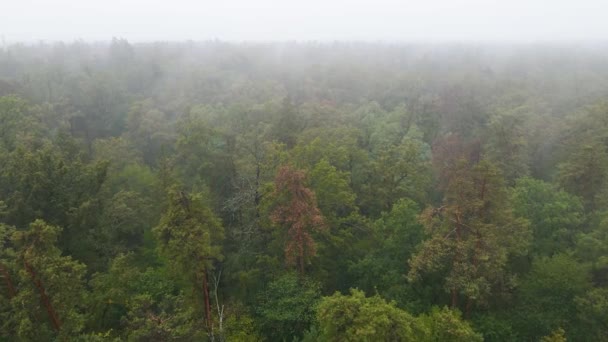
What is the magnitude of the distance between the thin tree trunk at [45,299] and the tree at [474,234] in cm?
1559

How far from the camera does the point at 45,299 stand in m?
15.9

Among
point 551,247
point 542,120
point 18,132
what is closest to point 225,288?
point 551,247

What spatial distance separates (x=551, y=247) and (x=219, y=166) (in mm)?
24680

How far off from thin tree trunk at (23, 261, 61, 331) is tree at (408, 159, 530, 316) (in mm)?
15593

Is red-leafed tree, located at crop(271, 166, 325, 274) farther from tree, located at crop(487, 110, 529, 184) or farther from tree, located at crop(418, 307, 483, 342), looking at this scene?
tree, located at crop(487, 110, 529, 184)

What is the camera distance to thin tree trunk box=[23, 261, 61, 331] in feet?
49.6

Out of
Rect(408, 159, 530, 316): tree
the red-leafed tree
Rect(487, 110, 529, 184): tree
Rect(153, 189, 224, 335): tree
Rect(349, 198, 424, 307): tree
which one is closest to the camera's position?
Rect(153, 189, 224, 335): tree

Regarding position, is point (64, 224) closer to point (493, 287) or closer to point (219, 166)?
point (219, 166)

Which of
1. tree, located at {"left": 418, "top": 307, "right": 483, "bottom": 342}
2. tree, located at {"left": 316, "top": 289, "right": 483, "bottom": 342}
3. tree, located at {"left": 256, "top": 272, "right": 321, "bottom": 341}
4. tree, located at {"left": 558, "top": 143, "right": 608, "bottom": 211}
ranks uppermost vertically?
tree, located at {"left": 558, "top": 143, "right": 608, "bottom": 211}

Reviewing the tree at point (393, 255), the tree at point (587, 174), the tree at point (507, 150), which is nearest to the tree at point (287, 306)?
the tree at point (393, 255)

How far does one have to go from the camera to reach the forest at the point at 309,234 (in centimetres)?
1667

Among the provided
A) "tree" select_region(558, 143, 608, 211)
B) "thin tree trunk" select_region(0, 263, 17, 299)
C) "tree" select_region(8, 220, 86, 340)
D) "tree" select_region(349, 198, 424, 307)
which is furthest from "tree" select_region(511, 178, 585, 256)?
"thin tree trunk" select_region(0, 263, 17, 299)

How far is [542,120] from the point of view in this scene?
45281 mm

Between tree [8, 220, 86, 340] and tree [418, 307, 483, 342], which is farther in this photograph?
tree [418, 307, 483, 342]
